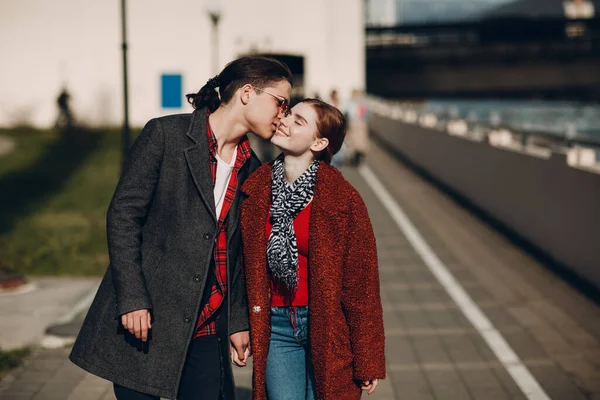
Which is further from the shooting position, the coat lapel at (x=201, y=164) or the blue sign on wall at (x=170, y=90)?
the blue sign on wall at (x=170, y=90)

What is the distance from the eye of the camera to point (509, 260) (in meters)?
10.8

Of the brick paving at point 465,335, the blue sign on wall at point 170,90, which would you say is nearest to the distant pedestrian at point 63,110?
the blue sign on wall at point 170,90

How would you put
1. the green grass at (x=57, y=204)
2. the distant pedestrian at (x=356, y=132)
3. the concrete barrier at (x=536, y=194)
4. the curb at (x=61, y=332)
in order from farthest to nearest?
1. the distant pedestrian at (x=356, y=132)
2. the green grass at (x=57, y=204)
3. the concrete barrier at (x=536, y=194)
4. the curb at (x=61, y=332)

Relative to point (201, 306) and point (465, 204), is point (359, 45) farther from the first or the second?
point (201, 306)

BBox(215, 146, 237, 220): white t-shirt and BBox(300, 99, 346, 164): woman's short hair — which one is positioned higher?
BBox(300, 99, 346, 164): woman's short hair

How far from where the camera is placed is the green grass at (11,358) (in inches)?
250

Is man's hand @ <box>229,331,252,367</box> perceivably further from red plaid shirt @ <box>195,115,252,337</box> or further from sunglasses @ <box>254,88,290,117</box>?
sunglasses @ <box>254,88,290,117</box>

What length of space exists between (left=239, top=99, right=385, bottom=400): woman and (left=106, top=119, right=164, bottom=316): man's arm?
387 millimetres

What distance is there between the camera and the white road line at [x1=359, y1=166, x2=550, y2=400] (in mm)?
6074

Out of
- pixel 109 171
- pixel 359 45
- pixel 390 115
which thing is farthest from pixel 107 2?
pixel 109 171

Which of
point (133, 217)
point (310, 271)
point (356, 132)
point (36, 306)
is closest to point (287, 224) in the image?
point (310, 271)

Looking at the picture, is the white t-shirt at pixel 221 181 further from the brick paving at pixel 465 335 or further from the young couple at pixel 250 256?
the brick paving at pixel 465 335

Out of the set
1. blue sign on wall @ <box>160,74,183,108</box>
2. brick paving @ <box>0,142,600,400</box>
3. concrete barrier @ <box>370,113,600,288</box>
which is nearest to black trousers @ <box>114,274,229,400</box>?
brick paving @ <box>0,142,600,400</box>

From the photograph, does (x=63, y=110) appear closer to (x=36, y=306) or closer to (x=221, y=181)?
(x=36, y=306)
